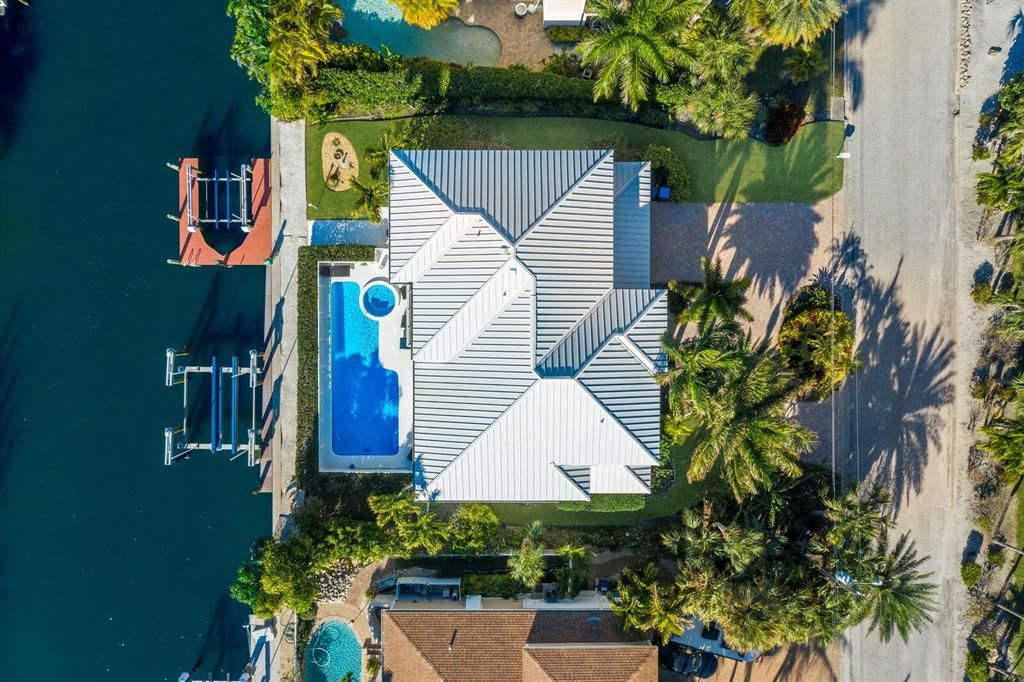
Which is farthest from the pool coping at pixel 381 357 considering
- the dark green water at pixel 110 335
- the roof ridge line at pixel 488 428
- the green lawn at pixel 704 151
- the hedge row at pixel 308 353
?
the roof ridge line at pixel 488 428

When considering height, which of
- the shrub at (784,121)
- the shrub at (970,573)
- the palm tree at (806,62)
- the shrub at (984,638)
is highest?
the palm tree at (806,62)

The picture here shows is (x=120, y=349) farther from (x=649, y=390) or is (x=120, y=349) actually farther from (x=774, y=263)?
(x=774, y=263)

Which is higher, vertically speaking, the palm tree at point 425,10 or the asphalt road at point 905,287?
the palm tree at point 425,10

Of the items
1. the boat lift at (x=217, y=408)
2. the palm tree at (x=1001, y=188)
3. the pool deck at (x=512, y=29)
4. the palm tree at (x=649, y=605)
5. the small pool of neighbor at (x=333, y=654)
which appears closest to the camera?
the palm tree at (x=649, y=605)

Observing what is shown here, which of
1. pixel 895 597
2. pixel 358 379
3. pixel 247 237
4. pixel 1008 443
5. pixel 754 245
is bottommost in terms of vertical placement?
pixel 895 597

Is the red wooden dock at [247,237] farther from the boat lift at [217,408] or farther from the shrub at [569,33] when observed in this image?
the shrub at [569,33]

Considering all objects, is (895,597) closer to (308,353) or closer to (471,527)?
(471,527)

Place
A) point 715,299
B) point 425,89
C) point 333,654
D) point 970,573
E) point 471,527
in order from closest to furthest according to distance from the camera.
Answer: point 715,299 < point 471,527 < point 970,573 < point 425,89 < point 333,654

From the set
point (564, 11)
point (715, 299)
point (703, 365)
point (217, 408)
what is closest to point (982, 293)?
point (715, 299)
